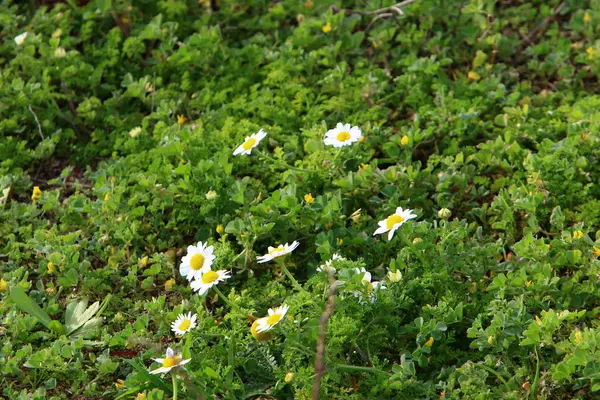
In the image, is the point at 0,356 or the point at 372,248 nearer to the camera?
the point at 0,356

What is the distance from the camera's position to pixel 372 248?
320 cm

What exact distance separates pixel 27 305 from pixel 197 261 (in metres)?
0.64

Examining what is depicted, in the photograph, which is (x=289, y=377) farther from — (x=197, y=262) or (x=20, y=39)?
(x=20, y=39)

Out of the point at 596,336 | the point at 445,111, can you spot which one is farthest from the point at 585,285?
the point at 445,111

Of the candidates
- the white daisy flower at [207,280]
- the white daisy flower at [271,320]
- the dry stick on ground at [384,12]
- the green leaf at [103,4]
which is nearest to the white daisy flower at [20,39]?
the green leaf at [103,4]

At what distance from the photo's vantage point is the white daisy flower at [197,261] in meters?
2.96

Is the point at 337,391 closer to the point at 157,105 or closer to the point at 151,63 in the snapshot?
the point at 157,105

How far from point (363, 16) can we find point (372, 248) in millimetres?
1775

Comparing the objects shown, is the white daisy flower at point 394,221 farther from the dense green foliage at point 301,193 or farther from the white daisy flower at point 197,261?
the white daisy flower at point 197,261

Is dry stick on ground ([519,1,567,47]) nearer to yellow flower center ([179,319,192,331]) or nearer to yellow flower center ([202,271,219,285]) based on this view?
yellow flower center ([202,271,219,285])

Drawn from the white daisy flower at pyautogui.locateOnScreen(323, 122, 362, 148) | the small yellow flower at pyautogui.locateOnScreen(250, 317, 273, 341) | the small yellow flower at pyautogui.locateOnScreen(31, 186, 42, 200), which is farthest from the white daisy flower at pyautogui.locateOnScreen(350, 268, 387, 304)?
the small yellow flower at pyautogui.locateOnScreen(31, 186, 42, 200)

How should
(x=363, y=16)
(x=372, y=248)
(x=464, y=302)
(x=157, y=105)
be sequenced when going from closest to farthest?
(x=464, y=302) < (x=372, y=248) < (x=157, y=105) < (x=363, y=16)

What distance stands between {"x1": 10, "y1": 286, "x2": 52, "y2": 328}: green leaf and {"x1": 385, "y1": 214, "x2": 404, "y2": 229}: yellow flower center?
125cm

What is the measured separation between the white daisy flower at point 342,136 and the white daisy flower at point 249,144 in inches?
10.2
